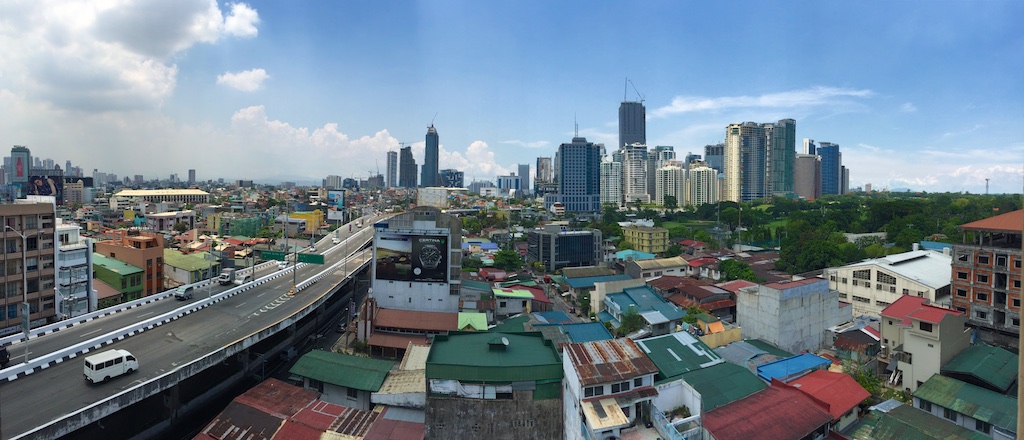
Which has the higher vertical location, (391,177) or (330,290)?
(391,177)

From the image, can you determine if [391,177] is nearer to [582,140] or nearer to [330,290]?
[582,140]

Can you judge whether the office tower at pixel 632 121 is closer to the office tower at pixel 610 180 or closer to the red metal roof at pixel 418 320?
the office tower at pixel 610 180

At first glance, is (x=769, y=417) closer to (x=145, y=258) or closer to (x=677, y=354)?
(x=677, y=354)

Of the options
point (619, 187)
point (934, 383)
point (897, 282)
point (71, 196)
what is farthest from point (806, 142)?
point (71, 196)

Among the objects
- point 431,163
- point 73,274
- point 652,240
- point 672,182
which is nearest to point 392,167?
point 431,163

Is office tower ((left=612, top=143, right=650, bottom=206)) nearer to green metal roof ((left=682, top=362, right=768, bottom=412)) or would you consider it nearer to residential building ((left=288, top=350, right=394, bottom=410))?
green metal roof ((left=682, top=362, right=768, bottom=412))
